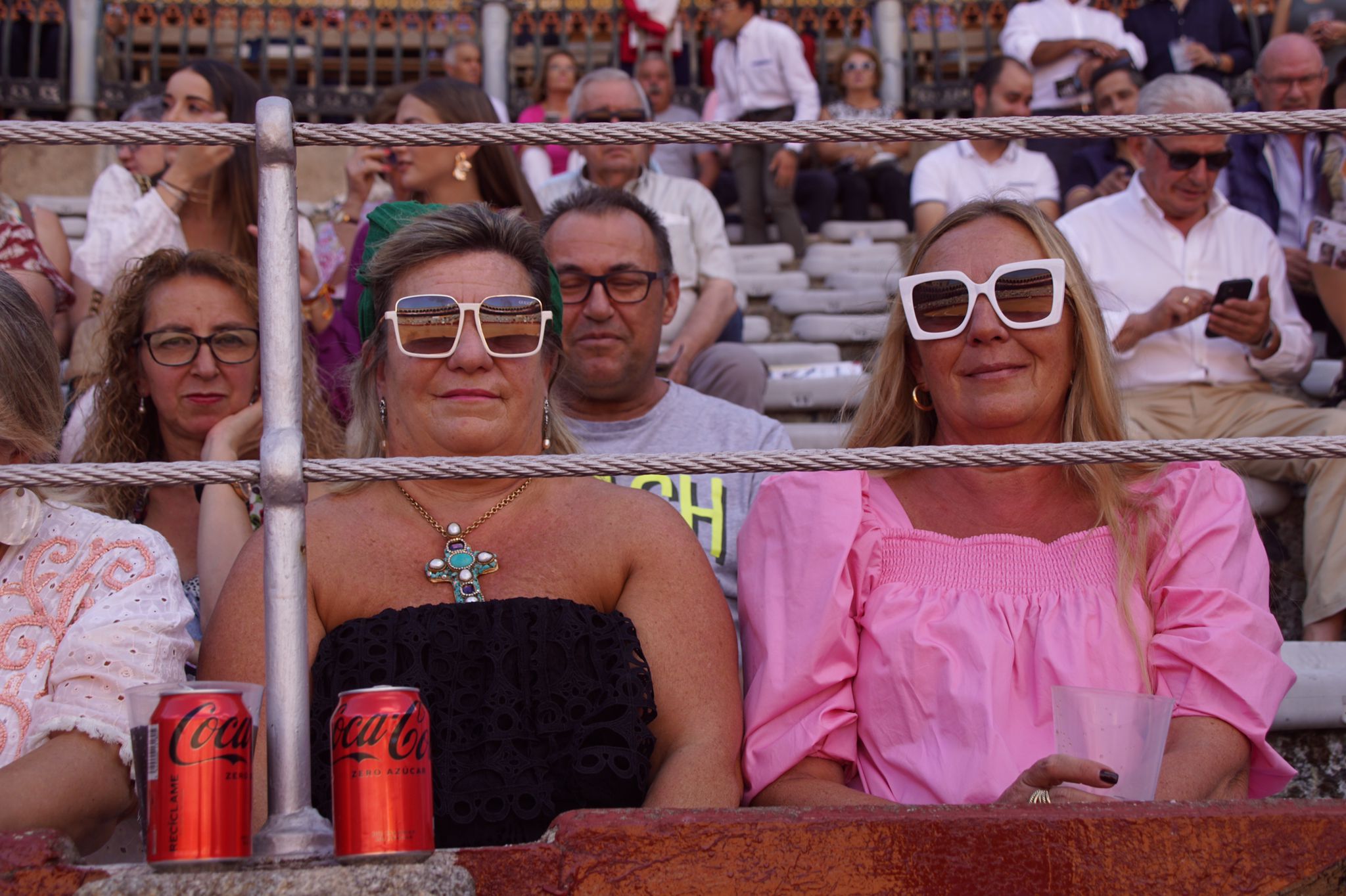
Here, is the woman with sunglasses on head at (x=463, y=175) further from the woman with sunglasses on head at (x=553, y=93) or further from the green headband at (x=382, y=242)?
the woman with sunglasses on head at (x=553, y=93)

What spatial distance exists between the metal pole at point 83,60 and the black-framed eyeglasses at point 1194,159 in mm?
7425

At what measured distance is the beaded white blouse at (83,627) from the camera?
173cm

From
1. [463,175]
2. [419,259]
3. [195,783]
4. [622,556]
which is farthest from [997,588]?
[463,175]

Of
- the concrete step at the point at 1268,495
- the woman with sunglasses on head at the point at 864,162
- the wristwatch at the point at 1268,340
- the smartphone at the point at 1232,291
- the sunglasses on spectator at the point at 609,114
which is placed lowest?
the concrete step at the point at 1268,495

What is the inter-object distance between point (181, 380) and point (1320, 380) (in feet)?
11.2

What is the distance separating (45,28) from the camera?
9430mm

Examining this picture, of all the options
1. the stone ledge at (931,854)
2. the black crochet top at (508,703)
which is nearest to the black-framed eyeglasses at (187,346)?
the black crochet top at (508,703)

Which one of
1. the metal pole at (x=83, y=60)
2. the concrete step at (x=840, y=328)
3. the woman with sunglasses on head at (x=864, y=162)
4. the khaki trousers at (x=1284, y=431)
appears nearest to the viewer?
the khaki trousers at (x=1284, y=431)

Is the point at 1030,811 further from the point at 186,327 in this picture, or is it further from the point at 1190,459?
the point at 186,327

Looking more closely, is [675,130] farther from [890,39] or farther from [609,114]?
[890,39]

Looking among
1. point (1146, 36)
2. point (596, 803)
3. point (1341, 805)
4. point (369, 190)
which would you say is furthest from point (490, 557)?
point (1146, 36)

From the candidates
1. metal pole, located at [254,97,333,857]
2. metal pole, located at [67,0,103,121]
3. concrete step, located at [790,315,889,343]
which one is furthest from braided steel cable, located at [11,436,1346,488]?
metal pole, located at [67,0,103,121]

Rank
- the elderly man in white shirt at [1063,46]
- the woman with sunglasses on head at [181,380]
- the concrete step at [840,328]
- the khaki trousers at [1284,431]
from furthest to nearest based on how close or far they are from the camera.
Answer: the elderly man in white shirt at [1063,46]
the concrete step at [840,328]
the khaki trousers at [1284,431]
the woman with sunglasses on head at [181,380]

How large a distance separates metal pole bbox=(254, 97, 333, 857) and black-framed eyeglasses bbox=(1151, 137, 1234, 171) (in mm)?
3520
